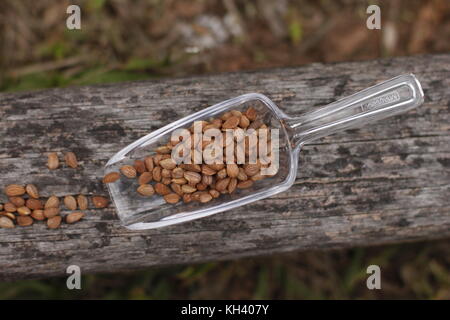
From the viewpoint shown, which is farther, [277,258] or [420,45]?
[420,45]

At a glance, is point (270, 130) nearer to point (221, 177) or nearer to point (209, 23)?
point (221, 177)

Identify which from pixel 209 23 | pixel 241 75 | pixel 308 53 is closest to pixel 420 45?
pixel 308 53

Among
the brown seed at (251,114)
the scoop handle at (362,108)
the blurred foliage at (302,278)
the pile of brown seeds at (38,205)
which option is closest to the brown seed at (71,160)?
the pile of brown seeds at (38,205)

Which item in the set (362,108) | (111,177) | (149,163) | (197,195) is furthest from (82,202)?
(362,108)

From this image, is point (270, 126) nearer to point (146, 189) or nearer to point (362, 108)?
point (362, 108)

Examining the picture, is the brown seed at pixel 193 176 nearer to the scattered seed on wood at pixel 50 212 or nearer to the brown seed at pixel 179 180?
the brown seed at pixel 179 180

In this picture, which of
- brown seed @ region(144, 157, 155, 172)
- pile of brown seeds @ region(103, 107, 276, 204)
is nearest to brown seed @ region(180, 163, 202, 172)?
pile of brown seeds @ region(103, 107, 276, 204)
